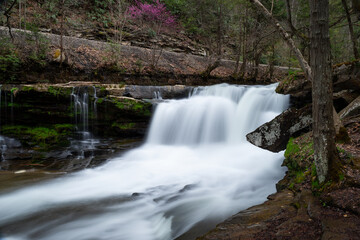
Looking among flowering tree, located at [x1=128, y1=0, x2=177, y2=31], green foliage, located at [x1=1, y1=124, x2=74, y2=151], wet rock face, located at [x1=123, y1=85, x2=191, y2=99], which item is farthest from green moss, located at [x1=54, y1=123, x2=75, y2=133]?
flowering tree, located at [x1=128, y1=0, x2=177, y2=31]

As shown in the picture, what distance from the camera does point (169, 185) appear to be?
562 centimetres

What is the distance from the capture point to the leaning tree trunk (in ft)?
8.73

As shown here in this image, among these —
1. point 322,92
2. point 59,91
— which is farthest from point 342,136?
point 59,91

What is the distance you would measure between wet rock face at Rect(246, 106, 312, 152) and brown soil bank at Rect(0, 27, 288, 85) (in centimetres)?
1092

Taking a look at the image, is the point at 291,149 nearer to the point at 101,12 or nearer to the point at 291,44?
the point at 291,44

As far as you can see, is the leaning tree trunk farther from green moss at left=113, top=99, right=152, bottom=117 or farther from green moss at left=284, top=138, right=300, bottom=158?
green moss at left=113, top=99, right=152, bottom=117

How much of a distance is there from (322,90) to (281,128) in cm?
235

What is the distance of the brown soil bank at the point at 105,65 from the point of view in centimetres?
1116

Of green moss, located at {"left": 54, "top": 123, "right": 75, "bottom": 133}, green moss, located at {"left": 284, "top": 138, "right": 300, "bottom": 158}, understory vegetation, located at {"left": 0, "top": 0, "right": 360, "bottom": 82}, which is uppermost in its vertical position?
understory vegetation, located at {"left": 0, "top": 0, "right": 360, "bottom": 82}

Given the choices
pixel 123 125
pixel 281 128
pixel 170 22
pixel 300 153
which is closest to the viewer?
pixel 300 153

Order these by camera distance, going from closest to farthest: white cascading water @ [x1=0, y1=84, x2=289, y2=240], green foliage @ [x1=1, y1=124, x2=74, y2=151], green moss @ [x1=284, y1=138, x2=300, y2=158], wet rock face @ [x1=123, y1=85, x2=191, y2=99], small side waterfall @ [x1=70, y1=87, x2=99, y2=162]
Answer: white cascading water @ [x1=0, y1=84, x2=289, y2=240]
green moss @ [x1=284, y1=138, x2=300, y2=158]
green foliage @ [x1=1, y1=124, x2=74, y2=151]
small side waterfall @ [x1=70, y1=87, x2=99, y2=162]
wet rock face @ [x1=123, y1=85, x2=191, y2=99]

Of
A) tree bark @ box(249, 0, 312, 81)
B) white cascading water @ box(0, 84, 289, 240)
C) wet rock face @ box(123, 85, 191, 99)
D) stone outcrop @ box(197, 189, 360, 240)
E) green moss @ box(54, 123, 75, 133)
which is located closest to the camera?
stone outcrop @ box(197, 189, 360, 240)

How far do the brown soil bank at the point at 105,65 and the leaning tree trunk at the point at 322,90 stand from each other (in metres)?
11.9

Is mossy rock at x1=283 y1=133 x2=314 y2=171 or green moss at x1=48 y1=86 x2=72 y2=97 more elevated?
green moss at x1=48 y1=86 x2=72 y2=97
